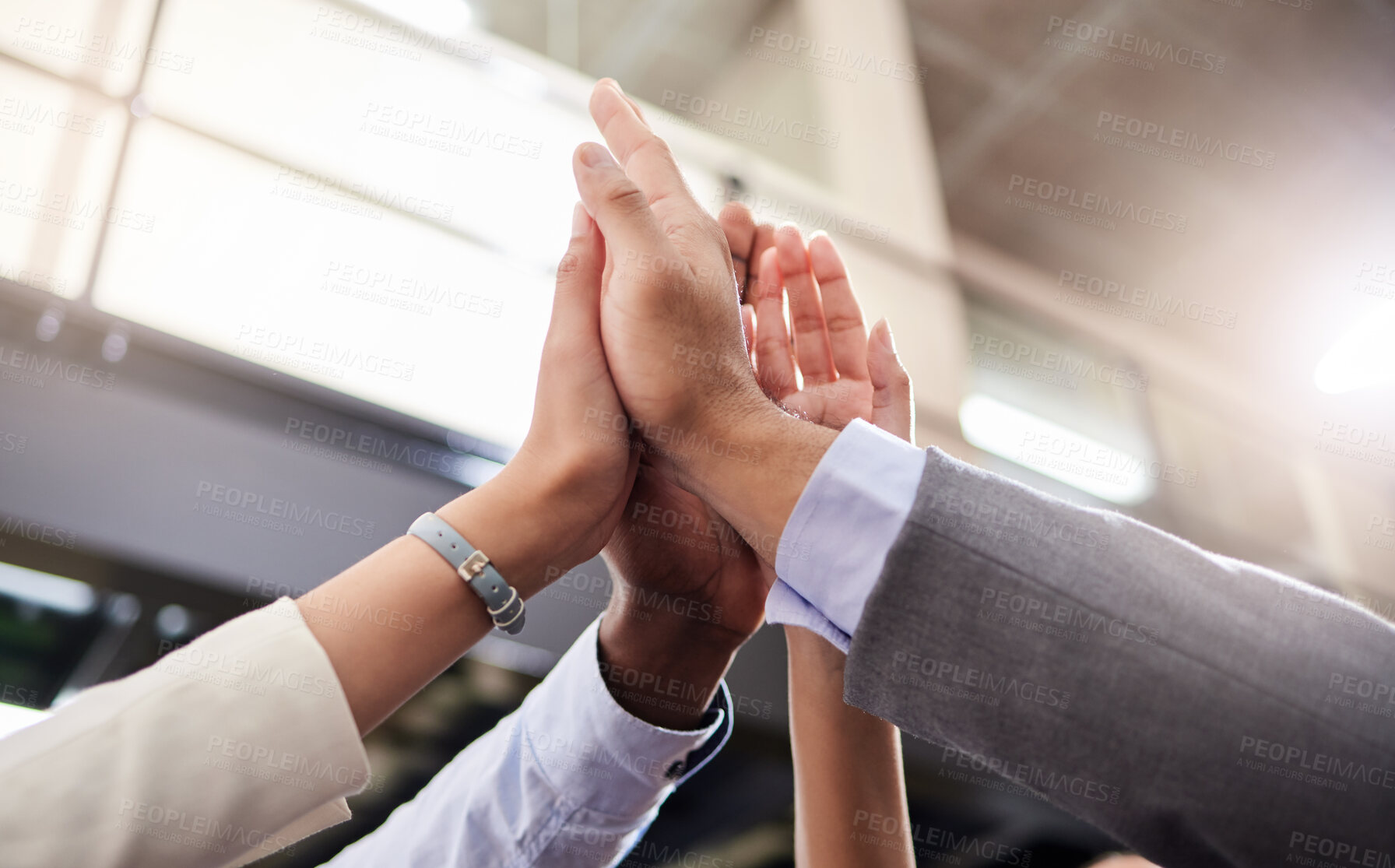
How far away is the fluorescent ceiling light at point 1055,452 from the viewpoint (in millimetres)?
3029

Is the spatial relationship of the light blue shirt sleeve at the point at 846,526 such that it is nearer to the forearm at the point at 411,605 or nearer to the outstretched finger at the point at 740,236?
the forearm at the point at 411,605

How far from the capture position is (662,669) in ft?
3.27

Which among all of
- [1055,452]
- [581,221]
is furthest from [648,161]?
[1055,452]

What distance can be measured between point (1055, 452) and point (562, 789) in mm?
3060

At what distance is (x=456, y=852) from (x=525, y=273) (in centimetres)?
142

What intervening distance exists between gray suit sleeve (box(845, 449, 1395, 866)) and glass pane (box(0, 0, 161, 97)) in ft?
6.38

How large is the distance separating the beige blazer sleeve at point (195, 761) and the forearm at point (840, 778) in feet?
1.87

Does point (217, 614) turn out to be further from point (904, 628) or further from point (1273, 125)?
point (1273, 125)

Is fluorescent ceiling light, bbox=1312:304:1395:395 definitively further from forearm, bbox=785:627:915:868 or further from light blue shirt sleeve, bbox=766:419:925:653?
light blue shirt sleeve, bbox=766:419:925:653

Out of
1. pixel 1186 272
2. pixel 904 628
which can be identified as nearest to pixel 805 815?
pixel 904 628

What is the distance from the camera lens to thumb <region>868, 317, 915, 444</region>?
113 cm

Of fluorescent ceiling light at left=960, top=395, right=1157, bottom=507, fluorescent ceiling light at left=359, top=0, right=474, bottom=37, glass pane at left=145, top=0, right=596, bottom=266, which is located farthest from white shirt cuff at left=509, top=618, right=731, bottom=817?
fluorescent ceiling light at left=960, top=395, right=1157, bottom=507

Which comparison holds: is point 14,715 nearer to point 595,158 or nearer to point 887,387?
point 595,158

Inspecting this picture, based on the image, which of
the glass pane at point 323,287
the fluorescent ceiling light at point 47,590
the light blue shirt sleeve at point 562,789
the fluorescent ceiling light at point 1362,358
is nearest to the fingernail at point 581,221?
the light blue shirt sleeve at point 562,789
